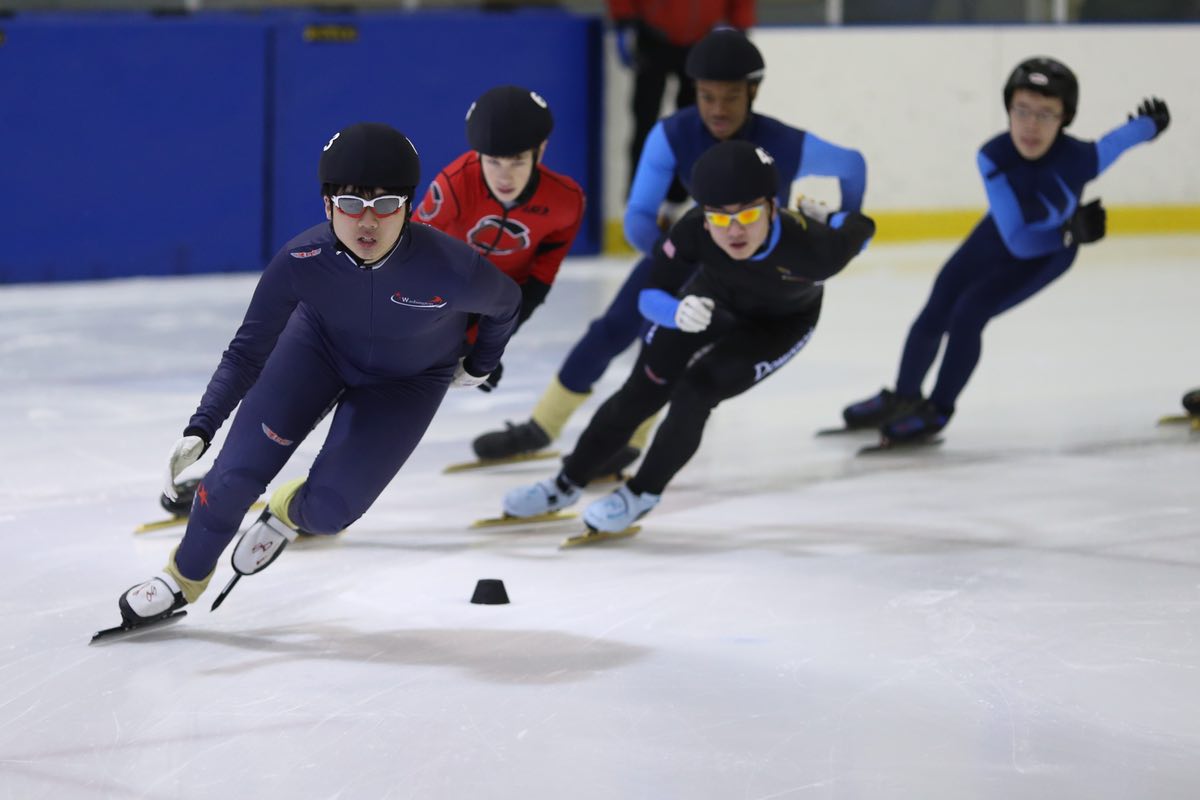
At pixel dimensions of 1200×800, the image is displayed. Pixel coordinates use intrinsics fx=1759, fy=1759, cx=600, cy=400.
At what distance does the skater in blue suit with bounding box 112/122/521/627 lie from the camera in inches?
143

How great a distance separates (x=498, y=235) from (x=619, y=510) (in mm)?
884

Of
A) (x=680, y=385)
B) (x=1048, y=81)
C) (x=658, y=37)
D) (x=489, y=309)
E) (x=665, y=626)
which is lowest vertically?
(x=665, y=626)

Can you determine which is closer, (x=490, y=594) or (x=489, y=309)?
(x=489, y=309)

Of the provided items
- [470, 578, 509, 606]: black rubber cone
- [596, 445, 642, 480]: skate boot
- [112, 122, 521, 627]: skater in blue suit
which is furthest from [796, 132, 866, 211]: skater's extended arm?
[470, 578, 509, 606]: black rubber cone

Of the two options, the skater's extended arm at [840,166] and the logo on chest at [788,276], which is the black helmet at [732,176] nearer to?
the logo on chest at [788,276]

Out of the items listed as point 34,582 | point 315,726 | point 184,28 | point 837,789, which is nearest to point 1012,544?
point 837,789

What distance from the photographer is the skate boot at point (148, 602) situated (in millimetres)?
3844

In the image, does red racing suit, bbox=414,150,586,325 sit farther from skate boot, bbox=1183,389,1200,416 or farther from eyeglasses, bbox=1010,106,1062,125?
skate boot, bbox=1183,389,1200,416

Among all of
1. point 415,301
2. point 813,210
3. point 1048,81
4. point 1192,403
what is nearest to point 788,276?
point 813,210

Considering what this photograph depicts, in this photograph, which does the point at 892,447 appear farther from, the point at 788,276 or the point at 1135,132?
the point at 788,276

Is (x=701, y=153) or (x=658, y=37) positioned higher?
(x=658, y=37)

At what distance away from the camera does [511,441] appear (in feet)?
18.9

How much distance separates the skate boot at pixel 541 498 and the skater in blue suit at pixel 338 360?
0.86 metres

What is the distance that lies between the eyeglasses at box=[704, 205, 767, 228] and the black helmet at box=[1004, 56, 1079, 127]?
1666 millimetres
